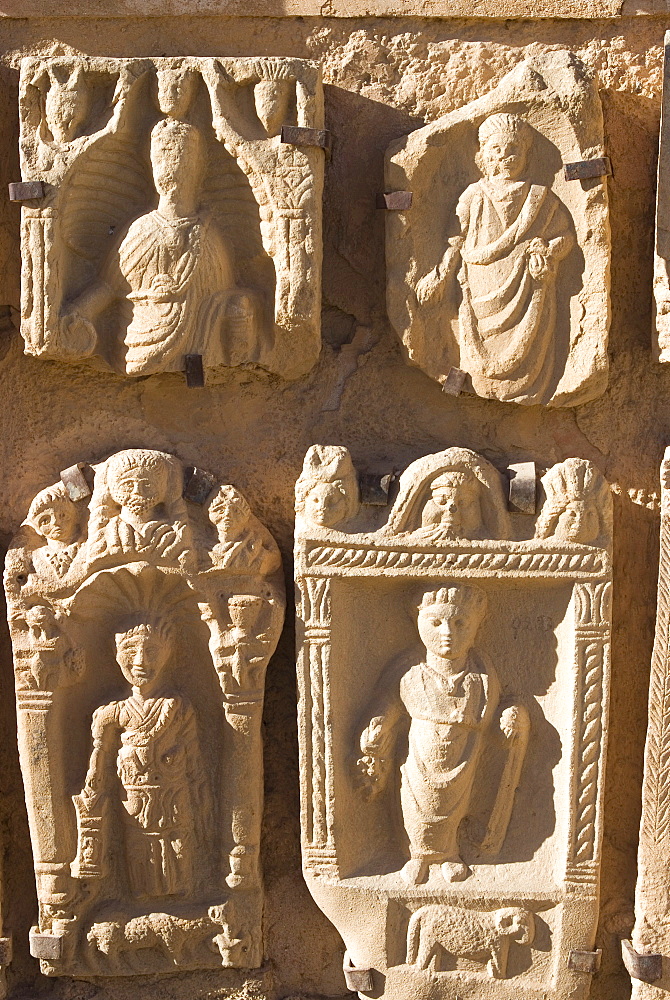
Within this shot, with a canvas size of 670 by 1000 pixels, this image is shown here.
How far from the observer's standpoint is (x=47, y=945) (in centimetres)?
444

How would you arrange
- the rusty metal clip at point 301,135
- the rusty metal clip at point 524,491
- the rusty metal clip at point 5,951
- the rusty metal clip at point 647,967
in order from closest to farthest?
the rusty metal clip at point 301,135, the rusty metal clip at point 524,491, the rusty metal clip at point 647,967, the rusty metal clip at point 5,951

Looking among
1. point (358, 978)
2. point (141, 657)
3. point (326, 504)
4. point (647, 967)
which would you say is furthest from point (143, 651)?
point (647, 967)

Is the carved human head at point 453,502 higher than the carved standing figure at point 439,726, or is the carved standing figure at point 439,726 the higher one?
the carved human head at point 453,502

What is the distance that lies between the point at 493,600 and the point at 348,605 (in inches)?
20.5

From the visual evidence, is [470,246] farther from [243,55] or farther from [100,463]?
[100,463]

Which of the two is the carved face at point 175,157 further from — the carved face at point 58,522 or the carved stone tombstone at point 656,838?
the carved stone tombstone at point 656,838

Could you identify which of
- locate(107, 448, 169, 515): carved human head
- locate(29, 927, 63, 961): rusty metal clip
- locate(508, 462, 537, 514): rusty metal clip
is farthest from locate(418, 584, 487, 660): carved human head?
locate(29, 927, 63, 961): rusty metal clip

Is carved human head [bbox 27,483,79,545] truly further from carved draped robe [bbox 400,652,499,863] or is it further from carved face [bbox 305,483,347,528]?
carved draped robe [bbox 400,652,499,863]

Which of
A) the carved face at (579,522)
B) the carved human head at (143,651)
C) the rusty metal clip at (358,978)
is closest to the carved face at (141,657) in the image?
the carved human head at (143,651)

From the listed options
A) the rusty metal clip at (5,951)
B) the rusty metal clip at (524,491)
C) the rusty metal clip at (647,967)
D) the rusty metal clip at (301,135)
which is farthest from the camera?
the rusty metal clip at (5,951)

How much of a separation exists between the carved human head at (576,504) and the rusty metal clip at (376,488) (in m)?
0.54

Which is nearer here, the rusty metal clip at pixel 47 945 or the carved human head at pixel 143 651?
the carved human head at pixel 143 651

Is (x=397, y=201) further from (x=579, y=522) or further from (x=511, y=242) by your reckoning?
(x=579, y=522)

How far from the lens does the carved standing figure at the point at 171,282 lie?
13.9 ft
